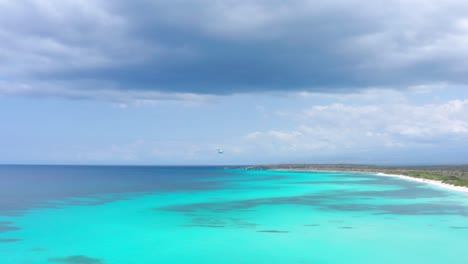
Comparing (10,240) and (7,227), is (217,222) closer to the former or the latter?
(10,240)

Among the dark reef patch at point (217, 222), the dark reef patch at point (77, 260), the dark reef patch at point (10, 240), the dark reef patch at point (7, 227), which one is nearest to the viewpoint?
the dark reef patch at point (77, 260)

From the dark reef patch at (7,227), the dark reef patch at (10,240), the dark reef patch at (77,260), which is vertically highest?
the dark reef patch at (7,227)

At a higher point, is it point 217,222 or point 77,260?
point 217,222

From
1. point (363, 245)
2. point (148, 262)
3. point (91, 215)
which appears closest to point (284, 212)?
point (363, 245)

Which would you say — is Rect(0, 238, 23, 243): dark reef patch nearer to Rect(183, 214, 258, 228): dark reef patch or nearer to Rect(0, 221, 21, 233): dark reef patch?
Rect(0, 221, 21, 233): dark reef patch

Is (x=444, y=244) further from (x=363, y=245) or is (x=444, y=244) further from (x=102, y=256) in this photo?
(x=102, y=256)

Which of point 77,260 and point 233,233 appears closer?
point 77,260

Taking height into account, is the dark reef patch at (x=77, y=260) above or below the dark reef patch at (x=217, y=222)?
below

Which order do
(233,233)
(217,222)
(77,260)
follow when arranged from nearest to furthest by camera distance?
(77,260)
(233,233)
(217,222)

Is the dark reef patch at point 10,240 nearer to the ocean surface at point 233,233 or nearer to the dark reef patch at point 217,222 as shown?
the ocean surface at point 233,233

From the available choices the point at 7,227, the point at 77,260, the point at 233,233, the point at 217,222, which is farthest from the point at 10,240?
the point at 217,222

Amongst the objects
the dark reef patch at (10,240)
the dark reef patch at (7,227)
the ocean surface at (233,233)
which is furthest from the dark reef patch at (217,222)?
the dark reef patch at (7,227)
